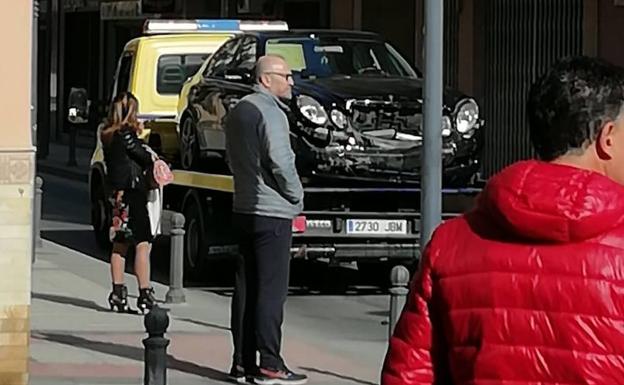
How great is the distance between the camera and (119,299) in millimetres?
12398

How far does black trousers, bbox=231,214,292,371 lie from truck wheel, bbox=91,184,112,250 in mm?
8151

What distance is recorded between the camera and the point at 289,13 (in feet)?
97.3

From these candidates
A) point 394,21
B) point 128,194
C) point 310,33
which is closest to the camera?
point 128,194

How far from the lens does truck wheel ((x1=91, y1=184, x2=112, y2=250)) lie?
17.2 m

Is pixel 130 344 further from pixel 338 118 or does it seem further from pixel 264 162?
pixel 338 118

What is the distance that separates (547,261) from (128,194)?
361 inches

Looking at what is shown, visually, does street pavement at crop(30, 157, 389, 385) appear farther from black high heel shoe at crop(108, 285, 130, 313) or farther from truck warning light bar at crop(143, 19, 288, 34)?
truck warning light bar at crop(143, 19, 288, 34)

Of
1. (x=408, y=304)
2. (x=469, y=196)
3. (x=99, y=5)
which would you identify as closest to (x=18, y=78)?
(x=408, y=304)

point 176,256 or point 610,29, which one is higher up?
point 610,29

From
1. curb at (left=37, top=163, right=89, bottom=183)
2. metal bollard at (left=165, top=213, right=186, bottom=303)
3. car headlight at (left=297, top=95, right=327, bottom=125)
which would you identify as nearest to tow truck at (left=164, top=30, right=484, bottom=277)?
car headlight at (left=297, top=95, right=327, bottom=125)

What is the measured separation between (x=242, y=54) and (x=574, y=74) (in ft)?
37.6

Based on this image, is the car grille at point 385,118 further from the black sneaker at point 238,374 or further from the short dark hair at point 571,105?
the short dark hair at point 571,105

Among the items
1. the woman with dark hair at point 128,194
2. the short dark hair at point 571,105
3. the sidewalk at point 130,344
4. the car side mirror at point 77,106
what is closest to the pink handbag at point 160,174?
the woman with dark hair at point 128,194

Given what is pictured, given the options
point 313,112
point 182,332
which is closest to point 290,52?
point 313,112
